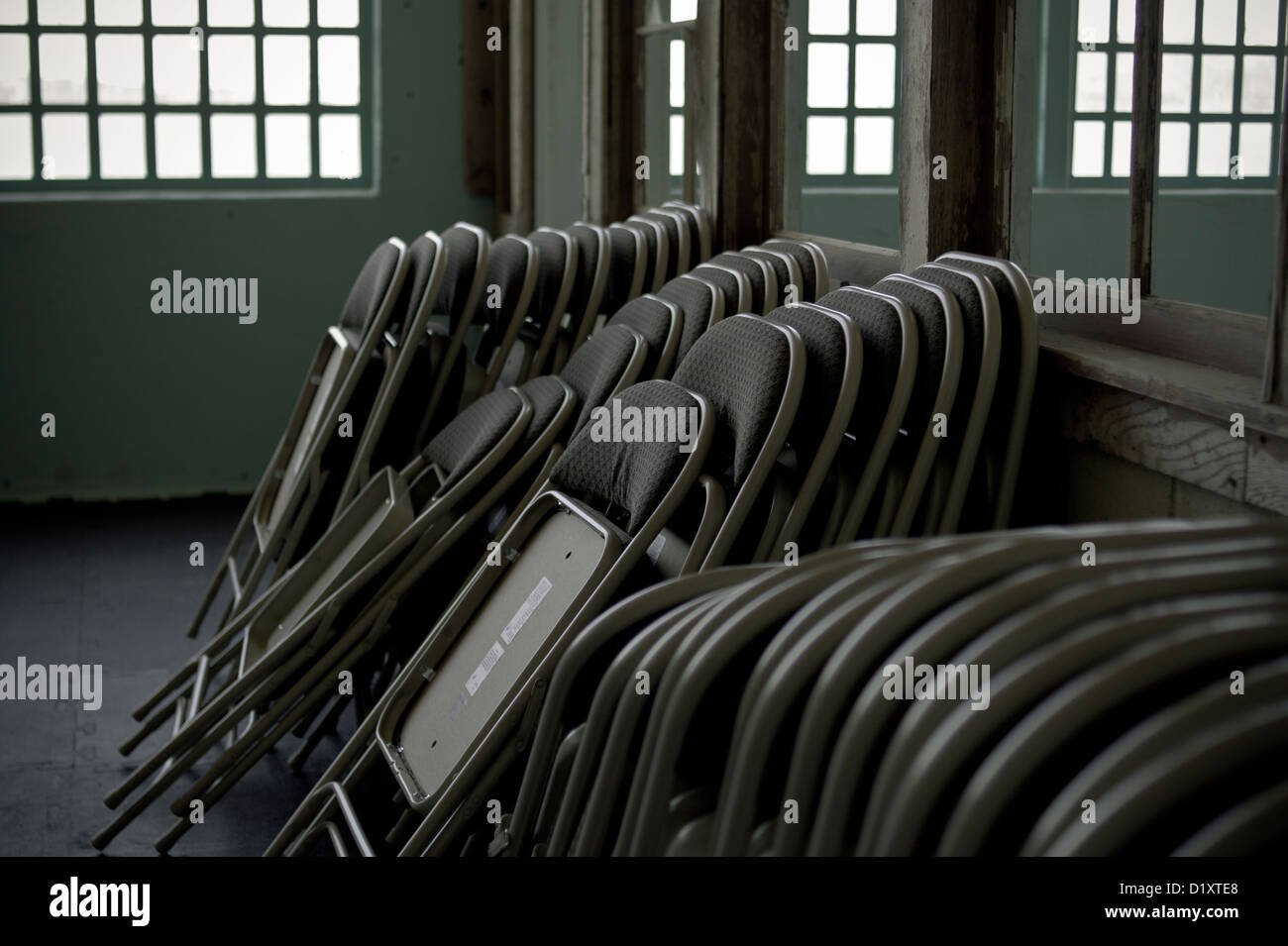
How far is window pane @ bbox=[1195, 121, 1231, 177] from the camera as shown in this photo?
6.18 meters

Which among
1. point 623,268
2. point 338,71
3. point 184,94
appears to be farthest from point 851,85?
point 184,94

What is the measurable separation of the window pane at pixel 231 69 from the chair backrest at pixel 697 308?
3.96 meters

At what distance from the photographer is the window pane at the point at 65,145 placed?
636cm

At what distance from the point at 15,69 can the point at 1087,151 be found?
197 inches

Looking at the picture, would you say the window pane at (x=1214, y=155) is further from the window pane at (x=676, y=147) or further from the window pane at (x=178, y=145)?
the window pane at (x=178, y=145)

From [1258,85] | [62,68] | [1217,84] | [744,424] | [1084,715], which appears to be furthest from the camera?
[62,68]

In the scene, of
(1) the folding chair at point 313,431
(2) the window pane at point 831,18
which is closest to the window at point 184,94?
(2) the window pane at point 831,18

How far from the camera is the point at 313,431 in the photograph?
12.9ft

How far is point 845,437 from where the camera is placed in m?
2.45

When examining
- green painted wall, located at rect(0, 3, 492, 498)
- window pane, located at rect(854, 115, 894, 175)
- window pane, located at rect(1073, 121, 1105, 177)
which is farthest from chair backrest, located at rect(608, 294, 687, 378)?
window pane, located at rect(1073, 121, 1105, 177)

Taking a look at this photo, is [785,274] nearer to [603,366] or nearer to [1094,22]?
→ [603,366]
